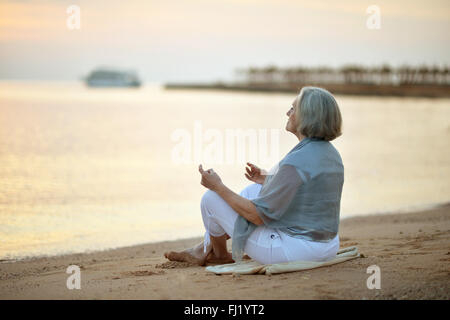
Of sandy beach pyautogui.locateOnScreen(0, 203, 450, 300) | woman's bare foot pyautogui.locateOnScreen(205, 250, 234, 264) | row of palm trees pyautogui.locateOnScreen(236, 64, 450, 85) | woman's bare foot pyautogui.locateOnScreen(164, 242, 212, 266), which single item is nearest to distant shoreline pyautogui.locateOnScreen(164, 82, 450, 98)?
row of palm trees pyautogui.locateOnScreen(236, 64, 450, 85)

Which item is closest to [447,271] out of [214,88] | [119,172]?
[119,172]

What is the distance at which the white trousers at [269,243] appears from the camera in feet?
12.3

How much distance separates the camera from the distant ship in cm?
12575

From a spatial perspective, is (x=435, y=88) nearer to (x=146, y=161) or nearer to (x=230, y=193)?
(x=146, y=161)

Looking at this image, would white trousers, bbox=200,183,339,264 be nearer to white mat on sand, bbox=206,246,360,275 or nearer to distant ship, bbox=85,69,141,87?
white mat on sand, bbox=206,246,360,275

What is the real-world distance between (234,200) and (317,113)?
2.43 feet

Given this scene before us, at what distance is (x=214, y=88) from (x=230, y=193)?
121705 millimetres

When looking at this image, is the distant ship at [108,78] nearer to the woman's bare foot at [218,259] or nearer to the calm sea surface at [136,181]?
the calm sea surface at [136,181]

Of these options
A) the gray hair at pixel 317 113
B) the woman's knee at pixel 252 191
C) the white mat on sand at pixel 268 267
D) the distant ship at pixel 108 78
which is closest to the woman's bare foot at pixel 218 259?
the white mat on sand at pixel 268 267

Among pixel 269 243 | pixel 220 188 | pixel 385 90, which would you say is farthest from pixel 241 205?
pixel 385 90

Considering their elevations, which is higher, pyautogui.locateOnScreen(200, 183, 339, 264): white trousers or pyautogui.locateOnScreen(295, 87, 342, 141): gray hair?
pyautogui.locateOnScreen(295, 87, 342, 141): gray hair

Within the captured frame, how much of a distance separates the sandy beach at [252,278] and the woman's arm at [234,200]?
389mm

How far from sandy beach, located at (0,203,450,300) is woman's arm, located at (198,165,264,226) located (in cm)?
39
